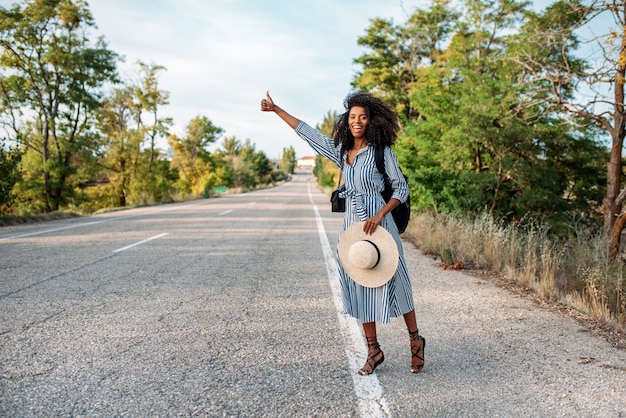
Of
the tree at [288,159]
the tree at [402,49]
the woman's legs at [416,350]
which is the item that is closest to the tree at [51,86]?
the tree at [402,49]

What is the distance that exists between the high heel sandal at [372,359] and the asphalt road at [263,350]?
63 millimetres

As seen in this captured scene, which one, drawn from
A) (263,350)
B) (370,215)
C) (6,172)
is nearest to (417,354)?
(370,215)

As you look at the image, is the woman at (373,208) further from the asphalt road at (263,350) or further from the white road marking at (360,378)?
the asphalt road at (263,350)

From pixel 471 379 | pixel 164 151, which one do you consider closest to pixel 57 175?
pixel 164 151

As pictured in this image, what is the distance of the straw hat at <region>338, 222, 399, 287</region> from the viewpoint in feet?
10.2

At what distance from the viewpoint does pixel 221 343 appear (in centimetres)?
373

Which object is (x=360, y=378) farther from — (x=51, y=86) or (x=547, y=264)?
(x=51, y=86)

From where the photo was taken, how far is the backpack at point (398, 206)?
3.24 metres

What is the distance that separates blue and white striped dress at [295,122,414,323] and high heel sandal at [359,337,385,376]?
0.19m

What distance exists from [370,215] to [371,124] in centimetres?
66

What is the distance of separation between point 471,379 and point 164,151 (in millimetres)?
32056

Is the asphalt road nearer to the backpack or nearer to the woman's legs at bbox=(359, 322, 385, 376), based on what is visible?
the woman's legs at bbox=(359, 322, 385, 376)

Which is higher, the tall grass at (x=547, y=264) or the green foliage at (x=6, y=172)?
the green foliage at (x=6, y=172)

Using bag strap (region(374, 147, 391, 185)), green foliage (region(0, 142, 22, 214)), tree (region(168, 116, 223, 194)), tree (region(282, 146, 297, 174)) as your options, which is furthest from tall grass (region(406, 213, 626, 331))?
tree (region(282, 146, 297, 174))
